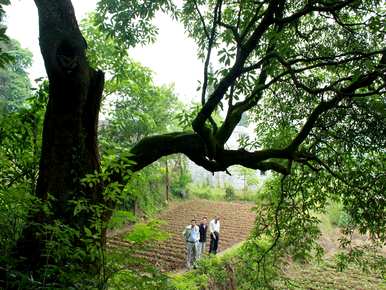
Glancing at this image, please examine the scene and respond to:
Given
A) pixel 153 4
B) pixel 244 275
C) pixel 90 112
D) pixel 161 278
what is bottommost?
pixel 244 275

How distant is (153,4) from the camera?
530cm

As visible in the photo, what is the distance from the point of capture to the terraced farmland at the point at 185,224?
43.2 ft

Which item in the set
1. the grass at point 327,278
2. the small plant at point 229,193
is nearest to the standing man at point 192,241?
the grass at point 327,278

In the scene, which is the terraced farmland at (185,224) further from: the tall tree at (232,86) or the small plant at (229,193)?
the tall tree at (232,86)

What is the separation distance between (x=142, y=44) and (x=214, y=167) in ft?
7.06

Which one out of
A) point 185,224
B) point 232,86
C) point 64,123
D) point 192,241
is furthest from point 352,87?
point 185,224

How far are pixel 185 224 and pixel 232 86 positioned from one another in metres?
15.2

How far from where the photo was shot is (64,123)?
3.91 m

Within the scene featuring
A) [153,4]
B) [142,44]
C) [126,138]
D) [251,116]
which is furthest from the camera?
[126,138]

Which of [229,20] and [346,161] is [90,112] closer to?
[229,20]

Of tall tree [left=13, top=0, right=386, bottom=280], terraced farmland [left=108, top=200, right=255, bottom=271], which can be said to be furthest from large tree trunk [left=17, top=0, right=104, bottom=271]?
terraced farmland [left=108, top=200, right=255, bottom=271]

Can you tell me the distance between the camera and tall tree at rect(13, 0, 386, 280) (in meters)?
3.83

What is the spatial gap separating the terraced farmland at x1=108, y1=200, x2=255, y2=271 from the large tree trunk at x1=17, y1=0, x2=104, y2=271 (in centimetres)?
645

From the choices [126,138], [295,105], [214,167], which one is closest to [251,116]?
[295,105]
